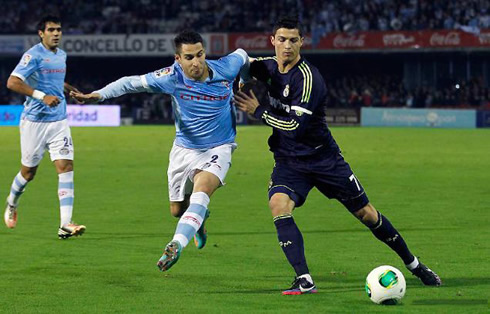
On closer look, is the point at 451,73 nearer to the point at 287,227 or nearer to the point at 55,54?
the point at 55,54

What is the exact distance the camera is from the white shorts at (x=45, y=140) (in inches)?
468

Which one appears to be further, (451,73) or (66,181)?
(451,73)

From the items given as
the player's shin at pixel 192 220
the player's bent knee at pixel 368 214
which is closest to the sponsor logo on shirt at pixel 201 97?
the player's shin at pixel 192 220

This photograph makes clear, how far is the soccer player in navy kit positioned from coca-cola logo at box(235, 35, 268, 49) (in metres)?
43.3

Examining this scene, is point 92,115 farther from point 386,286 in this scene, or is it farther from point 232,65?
point 386,286

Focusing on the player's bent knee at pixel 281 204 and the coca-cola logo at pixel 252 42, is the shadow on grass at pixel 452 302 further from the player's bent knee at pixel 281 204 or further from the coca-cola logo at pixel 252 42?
the coca-cola logo at pixel 252 42

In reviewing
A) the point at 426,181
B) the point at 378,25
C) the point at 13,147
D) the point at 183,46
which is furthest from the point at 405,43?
the point at 183,46

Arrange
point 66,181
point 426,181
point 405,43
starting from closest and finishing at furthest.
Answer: point 66,181 → point 426,181 → point 405,43

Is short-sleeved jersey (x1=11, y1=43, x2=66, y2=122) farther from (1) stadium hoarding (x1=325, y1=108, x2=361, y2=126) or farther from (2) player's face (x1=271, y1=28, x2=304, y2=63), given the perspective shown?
(1) stadium hoarding (x1=325, y1=108, x2=361, y2=126)

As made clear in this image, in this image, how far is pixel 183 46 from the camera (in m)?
8.45

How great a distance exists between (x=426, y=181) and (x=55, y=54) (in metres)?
9.12

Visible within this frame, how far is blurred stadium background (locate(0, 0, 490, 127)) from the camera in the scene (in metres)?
48.1

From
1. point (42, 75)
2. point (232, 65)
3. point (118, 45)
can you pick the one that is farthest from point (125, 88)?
point (118, 45)

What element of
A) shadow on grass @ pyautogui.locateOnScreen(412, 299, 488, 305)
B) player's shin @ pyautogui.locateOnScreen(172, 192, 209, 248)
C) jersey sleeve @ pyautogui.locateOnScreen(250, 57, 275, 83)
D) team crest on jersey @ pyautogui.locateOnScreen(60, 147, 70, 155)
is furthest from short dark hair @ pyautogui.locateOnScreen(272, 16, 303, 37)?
team crest on jersey @ pyautogui.locateOnScreen(60, 147, 70, 155)
